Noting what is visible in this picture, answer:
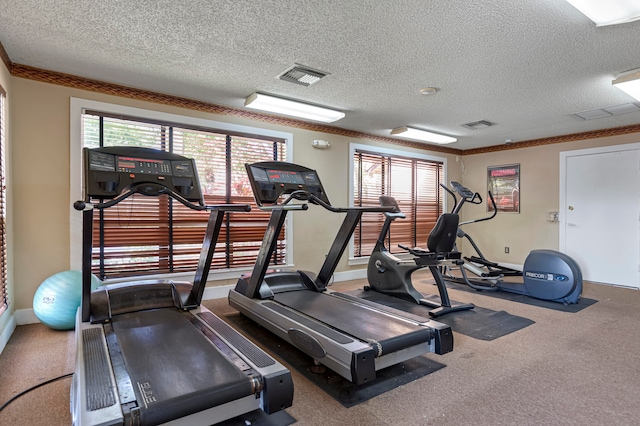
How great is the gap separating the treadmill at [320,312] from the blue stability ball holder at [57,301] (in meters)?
1.44

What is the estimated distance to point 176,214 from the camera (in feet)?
13.8

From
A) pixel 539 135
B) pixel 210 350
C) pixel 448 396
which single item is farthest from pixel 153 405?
pixel 539 135

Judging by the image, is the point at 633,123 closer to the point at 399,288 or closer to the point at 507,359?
the point at 399,288

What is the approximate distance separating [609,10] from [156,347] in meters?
3.54

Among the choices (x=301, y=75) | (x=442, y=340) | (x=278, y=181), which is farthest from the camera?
(x=301, y=75)

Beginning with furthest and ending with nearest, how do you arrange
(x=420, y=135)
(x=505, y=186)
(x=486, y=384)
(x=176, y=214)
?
(x=505, y=186)
(x=420, y=135)
(x=176, y=214)
(x=486, y=384)

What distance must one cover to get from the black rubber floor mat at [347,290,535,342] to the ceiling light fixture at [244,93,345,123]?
253 centimetres

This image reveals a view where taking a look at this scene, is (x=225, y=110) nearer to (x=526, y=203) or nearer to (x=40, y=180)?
(x=40, y=180)

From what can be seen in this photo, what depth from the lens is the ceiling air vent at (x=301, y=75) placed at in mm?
3295

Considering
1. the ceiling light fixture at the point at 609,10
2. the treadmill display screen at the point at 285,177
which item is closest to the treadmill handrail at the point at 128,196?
the treadmill display screen at the point at 285,177

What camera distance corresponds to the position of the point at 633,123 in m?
5.19

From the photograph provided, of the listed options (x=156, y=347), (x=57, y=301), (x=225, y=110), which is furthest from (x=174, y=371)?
(x=225, y=110)

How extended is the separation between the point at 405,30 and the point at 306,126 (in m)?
2.82

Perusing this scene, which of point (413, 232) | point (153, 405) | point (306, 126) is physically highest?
point (306, 126)
